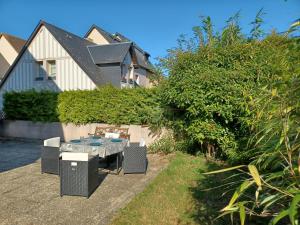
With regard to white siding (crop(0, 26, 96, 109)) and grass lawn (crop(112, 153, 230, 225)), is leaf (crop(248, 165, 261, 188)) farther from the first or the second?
white siding (crop(0, 26, 96, 109))

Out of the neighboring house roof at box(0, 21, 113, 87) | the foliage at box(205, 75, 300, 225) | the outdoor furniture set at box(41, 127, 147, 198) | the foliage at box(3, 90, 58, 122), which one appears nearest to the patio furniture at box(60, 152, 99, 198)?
the outdoor furniture set at box(41, 127, 147, 198)

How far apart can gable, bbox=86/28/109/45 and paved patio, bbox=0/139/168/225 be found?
19.3m

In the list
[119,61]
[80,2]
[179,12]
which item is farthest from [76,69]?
[179,12]

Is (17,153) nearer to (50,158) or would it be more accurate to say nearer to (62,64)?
(50,158)

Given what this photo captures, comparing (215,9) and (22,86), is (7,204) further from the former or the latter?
(22,86)

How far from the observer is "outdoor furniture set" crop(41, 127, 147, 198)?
4.12m

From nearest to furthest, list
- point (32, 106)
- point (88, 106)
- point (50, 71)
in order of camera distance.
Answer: point (88, 106)
point (32, 106)
point (50, 71)

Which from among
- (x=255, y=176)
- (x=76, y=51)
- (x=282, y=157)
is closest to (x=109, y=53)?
(x=76, y=51)

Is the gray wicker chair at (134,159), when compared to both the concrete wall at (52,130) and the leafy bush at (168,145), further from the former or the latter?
the concrete wall at (52,130)

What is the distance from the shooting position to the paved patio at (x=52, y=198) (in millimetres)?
3459

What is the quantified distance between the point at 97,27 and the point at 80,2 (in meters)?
15.1

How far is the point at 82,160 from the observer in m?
4.09

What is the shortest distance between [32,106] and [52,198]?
8233 millimetres

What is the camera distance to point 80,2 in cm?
988
